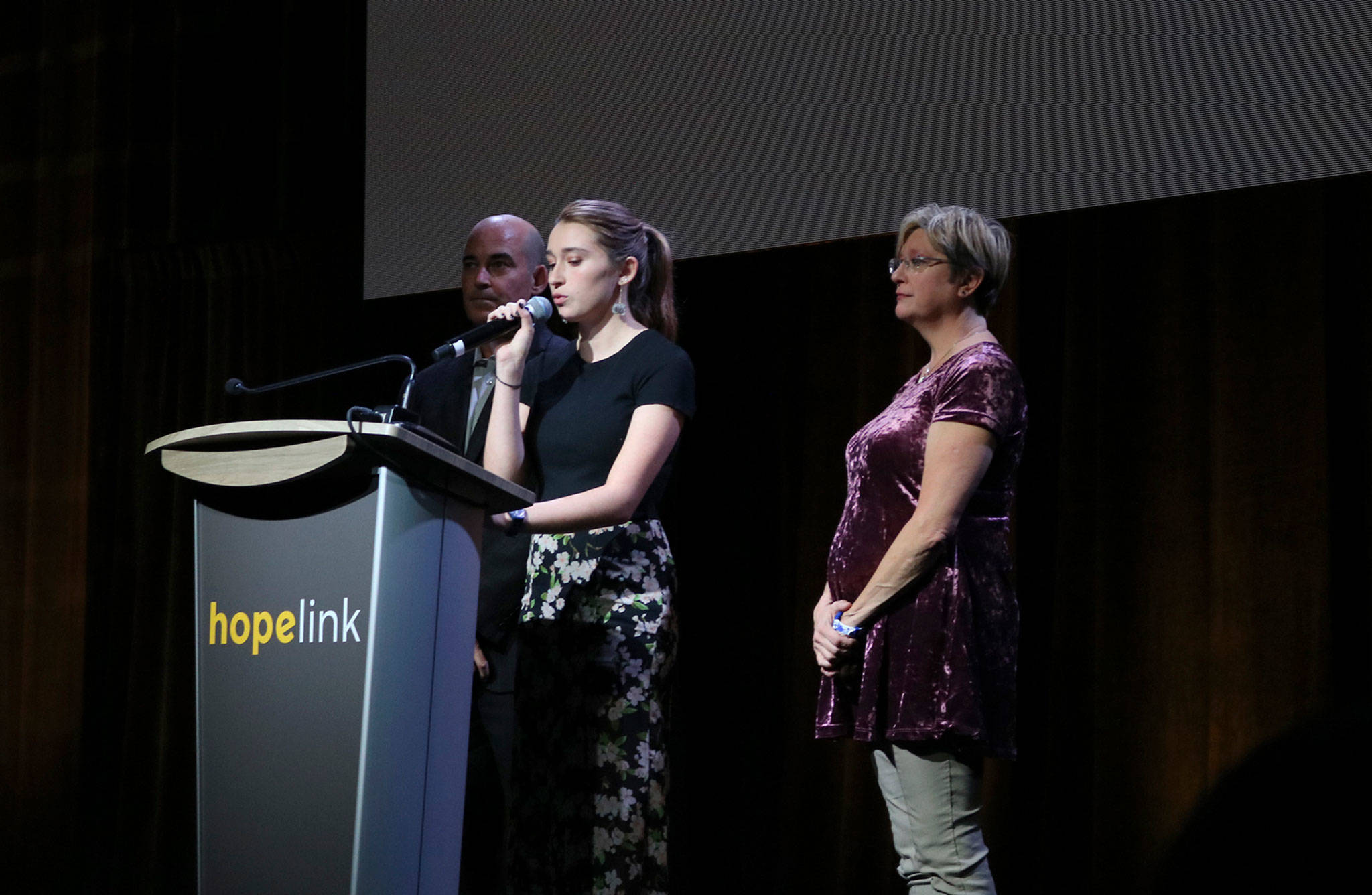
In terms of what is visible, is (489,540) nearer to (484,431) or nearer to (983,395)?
(484,431)

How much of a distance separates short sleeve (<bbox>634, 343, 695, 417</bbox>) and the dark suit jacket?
210mm

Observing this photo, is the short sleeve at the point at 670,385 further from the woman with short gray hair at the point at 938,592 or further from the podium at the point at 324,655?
the podium at the point at 324,655

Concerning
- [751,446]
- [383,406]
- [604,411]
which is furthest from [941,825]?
[751,446]

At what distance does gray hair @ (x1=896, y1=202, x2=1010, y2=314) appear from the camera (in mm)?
2078

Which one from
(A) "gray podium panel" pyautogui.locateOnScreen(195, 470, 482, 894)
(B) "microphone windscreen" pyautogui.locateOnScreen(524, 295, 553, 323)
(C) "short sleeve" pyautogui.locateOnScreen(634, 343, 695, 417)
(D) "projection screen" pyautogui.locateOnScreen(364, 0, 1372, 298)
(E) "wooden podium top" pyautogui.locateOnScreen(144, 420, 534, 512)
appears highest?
(D) "projection screen" pyautogui.locateOnScreen(364, 0, 1372, 298)

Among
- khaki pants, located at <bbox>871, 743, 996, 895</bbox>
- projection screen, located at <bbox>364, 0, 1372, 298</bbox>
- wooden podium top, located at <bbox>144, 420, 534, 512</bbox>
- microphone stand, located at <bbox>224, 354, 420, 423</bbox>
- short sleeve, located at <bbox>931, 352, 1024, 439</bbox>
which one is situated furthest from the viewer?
projection screen, located at <bbox>364, 0, 1372, 298</bbox>

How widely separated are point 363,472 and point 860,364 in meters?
1.73

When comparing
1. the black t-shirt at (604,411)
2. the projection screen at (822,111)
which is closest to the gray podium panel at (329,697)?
the black t-shirt at (604,411)

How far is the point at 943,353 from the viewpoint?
2.08 meters

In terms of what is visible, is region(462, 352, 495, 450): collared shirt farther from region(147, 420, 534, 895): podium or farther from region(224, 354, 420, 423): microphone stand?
region(147, 420, 534, 895): podium

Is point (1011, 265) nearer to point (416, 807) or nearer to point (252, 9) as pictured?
point (416, 807)

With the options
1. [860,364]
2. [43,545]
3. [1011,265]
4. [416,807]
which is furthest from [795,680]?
[43,545]

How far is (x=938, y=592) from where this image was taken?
6.18ft

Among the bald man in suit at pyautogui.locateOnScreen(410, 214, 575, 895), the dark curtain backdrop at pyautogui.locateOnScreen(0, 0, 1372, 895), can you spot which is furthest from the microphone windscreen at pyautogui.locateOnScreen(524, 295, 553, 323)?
the dark curtain backdrop at pyautogui.locateOnScreen(0, 0, 1372, 895)
